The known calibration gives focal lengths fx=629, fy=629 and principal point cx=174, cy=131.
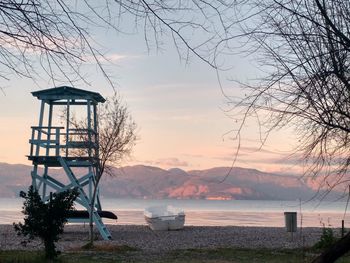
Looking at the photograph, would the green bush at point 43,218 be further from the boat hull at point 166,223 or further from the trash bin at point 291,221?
the boat hull at point 166,223

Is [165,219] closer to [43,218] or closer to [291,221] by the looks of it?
[291,221]

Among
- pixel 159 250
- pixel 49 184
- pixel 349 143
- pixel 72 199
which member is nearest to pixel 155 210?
pixel 49 184

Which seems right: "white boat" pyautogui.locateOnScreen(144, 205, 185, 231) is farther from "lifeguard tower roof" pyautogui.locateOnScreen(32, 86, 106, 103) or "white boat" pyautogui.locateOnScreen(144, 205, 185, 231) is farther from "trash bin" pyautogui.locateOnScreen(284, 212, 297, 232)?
"lifeguard tower roof" pyautogui.locateOnScreen(32, 86, 106, 103)

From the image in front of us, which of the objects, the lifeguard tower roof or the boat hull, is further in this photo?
the boat hull

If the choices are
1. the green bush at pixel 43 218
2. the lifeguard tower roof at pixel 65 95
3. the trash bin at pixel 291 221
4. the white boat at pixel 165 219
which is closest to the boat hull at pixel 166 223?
the white boat at pixel 165 219

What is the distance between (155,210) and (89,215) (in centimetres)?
1267

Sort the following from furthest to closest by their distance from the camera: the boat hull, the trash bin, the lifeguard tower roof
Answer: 1. the boat hull
2. the trash bin
3. the lifeguard tower roof

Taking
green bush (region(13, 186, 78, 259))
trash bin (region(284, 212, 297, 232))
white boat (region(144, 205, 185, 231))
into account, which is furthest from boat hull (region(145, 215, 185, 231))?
green bush (region(13, 186, 78, 259))

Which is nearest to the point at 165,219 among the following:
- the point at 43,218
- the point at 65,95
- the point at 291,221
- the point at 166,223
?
the point at 166,223

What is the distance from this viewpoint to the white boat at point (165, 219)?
36.9 m

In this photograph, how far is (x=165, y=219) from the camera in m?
37.1

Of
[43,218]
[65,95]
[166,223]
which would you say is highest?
[65,95]

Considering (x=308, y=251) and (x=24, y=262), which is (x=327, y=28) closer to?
(x=24, y=262)

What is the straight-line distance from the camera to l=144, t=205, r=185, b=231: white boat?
3694 centimetres
